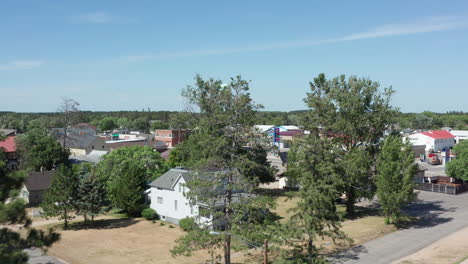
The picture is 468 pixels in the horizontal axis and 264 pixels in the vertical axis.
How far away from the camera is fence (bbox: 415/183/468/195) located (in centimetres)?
5112

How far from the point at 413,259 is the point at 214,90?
30.6 m

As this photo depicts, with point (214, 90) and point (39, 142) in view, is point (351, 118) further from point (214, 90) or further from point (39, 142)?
point (39, 142)

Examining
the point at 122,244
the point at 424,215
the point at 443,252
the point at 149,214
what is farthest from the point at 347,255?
the point at 149,214

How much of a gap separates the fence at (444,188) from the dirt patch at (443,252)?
22192 mm

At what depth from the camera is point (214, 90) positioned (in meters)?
49.0

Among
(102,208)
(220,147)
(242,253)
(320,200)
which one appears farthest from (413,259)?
(102,208)

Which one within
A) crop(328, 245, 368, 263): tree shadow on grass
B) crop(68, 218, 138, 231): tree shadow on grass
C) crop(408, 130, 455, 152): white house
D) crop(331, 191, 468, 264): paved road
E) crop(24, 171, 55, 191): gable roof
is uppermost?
crop(408, 130, 455, 152): white house

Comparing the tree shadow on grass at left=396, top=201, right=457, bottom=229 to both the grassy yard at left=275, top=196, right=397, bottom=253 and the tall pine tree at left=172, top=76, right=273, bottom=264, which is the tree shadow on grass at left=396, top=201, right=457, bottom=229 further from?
the tall pine tree at left=172, top=76, right=273, bottom=264

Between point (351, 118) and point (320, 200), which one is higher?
point (351, 118)

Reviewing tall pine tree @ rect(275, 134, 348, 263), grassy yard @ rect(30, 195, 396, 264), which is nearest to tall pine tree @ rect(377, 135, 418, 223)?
grassy yard @ rect(30, 195, 396, 264)

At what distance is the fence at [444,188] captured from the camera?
168ft

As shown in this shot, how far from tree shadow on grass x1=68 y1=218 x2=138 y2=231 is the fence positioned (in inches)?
1508

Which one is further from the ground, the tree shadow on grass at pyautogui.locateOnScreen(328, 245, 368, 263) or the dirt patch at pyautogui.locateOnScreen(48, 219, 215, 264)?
the tree shadow on grass at pyautogui.locateOnScreen(328, 245, 368, 263)

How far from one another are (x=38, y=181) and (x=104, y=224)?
613 inches
